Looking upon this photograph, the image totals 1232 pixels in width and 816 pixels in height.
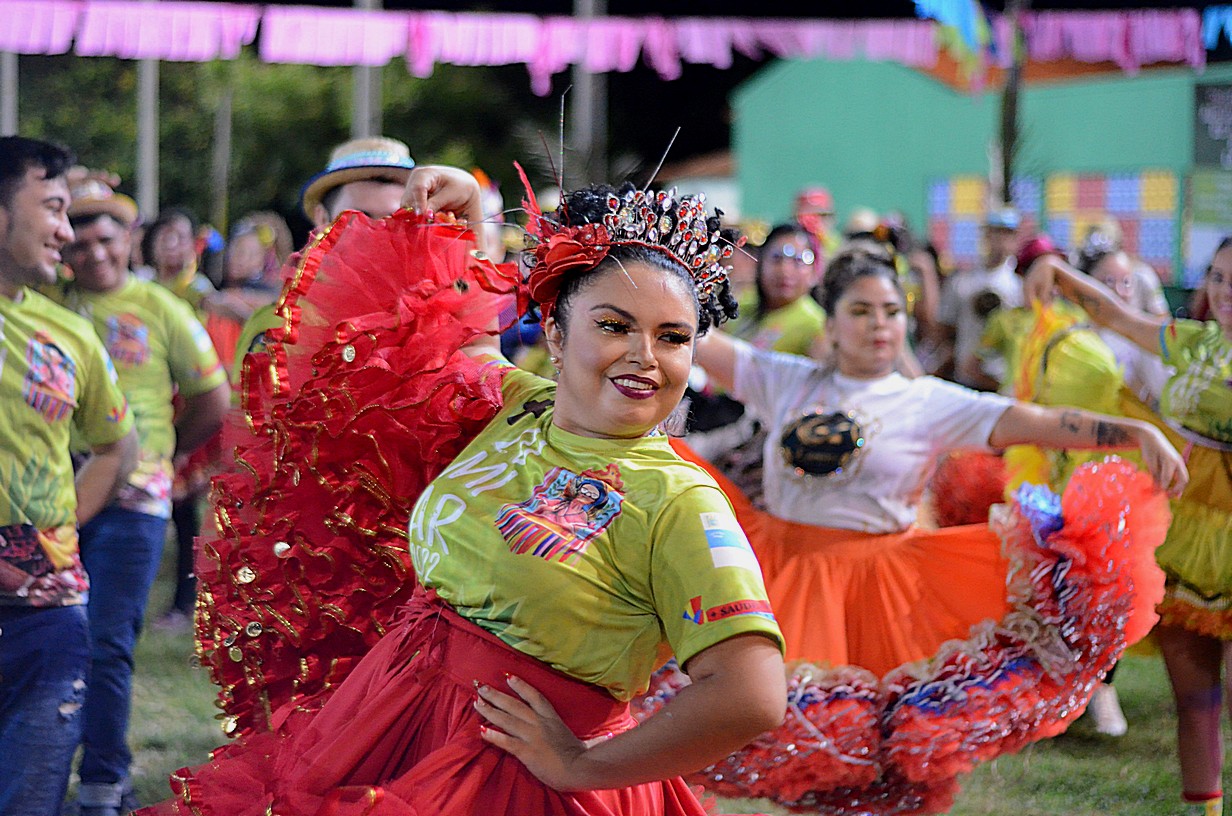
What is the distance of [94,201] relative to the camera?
20.7 ft

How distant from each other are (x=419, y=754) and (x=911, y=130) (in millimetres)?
25577

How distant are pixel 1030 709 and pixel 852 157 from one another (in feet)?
81.1

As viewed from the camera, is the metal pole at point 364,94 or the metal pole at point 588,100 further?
the metal pole at point 364,94

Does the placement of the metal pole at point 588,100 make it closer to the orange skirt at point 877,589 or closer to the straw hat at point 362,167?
the straw hat at point 362,167

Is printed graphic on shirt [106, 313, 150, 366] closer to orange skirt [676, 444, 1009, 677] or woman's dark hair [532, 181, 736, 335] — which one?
orange skirt [676, 444, 1009, 677]

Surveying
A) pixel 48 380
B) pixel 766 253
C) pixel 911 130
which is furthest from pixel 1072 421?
pixel 911 130

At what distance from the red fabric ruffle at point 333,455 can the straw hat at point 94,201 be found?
3.44 meters

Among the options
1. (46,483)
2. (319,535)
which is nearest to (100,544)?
(46,483)

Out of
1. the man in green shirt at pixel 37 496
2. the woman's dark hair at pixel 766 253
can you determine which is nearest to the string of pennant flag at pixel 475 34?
the woman's dark hair at pixel 766 253

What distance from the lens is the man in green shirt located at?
416 cm

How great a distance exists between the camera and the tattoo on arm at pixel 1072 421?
468 centimetres

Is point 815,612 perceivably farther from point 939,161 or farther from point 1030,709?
point 939,161

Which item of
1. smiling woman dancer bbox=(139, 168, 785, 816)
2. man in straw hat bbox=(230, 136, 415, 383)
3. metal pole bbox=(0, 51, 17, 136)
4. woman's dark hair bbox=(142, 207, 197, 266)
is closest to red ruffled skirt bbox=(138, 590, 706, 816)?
smiling woman dancer bbox=(139, 168, 785, 816)

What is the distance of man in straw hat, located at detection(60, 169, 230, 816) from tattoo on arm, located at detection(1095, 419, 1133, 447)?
3.29 metres
